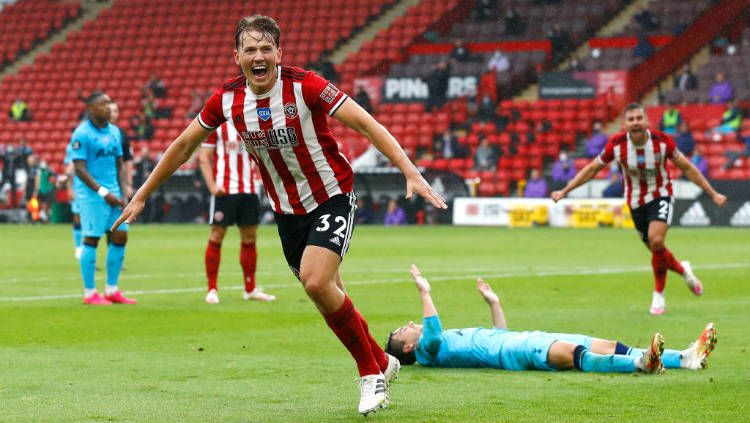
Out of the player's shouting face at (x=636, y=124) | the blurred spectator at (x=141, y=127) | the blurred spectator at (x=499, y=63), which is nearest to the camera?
the player's shouting face at (x=636, y=124)

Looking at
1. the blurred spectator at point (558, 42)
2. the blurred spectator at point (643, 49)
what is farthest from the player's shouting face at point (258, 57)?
the blurred spectator at point (558, 42)

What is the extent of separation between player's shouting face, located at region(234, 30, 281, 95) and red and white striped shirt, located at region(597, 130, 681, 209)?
669 centimetres

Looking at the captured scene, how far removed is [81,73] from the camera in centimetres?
4725

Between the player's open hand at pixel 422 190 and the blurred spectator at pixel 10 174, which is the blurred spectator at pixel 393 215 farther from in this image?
the player's open hand at pixel 422 190

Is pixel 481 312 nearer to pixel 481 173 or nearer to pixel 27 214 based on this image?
pixel 481 173

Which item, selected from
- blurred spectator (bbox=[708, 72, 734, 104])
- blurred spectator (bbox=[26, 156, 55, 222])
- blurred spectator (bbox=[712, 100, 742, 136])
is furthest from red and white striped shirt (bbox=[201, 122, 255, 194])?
blurred spectator (bbox=[708, 72, 734, 104])

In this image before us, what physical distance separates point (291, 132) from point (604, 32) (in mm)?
34529

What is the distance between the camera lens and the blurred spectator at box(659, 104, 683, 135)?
3381cm

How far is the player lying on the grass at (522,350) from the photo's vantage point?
7.92 meters

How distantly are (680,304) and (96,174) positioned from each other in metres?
5.88

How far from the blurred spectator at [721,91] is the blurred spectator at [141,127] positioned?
17.2m

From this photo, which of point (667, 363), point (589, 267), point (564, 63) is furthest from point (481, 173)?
point (667, 363)

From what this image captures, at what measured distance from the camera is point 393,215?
3422 cm

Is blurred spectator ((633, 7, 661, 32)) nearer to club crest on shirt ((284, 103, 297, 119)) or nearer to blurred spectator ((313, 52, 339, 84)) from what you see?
blurred spectator ((313, 52, 339, 84))
